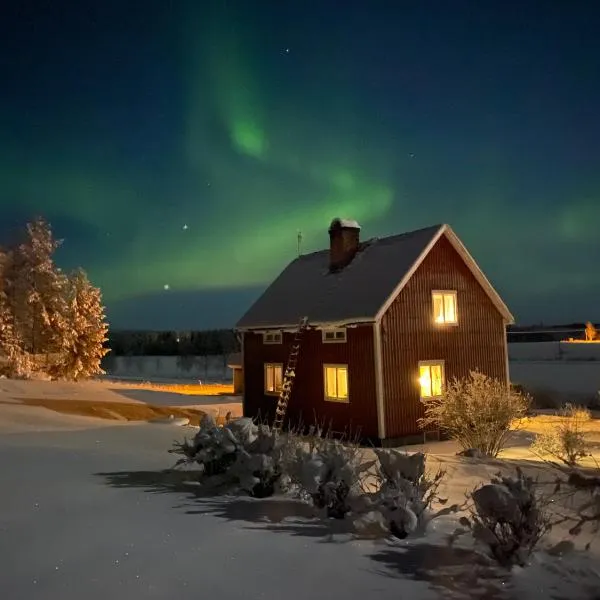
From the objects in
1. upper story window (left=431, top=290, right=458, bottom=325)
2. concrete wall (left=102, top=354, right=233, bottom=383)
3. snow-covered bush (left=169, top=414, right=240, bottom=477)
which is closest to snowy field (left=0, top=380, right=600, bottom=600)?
snow-covered bush (left=169, top=414, right=240, bottom=477)

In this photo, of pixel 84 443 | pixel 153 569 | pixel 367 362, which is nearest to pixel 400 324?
pixel 367 362

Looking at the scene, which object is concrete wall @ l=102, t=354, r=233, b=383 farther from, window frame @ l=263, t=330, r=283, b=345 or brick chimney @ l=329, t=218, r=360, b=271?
brick chimney @ l=329, t=218, r=360, b=271

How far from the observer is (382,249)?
22.8 meters

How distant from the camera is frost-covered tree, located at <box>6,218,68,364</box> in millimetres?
36781

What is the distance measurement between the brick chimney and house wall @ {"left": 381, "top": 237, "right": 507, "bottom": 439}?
3876mm

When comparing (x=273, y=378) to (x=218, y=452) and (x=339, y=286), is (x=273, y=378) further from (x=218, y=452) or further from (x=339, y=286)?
(x=218, y=452)

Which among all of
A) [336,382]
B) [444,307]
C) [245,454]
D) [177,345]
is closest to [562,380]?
[444,307]

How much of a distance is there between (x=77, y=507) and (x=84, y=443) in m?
5.36

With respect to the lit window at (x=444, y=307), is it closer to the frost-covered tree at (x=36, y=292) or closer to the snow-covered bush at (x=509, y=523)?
the snow-covered bush at (x=509, y=523)

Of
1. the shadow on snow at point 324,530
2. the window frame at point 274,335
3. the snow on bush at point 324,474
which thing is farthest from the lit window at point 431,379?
the shadow on snow at point 324,530

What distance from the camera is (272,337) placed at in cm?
2417

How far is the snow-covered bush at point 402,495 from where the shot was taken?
6.39 meters

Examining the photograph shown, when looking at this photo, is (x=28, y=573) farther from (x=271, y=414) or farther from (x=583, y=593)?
(x=271, y=414)

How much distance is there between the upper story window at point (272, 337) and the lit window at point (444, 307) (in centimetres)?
593
